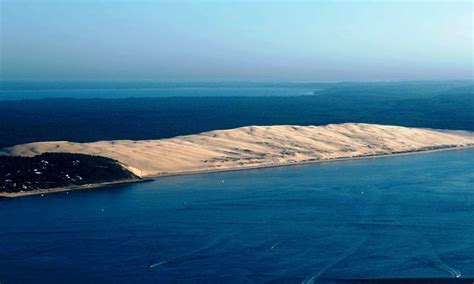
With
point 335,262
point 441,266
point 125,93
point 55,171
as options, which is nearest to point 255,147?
point 55,171

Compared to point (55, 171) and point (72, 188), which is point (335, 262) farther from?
point (55, 171)

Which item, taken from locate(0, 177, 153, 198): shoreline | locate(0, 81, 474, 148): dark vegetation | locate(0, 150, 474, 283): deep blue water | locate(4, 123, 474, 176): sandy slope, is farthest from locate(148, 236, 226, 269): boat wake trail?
locate(0, 81, 474, 148): dark vegetation

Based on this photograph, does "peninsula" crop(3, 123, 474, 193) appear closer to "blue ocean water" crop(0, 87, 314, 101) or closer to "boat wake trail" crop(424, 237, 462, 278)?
"boat wake trail" crop(424, 237, 462, 278)

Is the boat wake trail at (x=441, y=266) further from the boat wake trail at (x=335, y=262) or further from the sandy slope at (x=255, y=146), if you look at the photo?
the sandy slope at (x=255, y=146)

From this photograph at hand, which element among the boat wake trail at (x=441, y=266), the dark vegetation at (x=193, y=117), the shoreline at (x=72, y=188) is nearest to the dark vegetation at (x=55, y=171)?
the shoreline at (x=72, y=188)

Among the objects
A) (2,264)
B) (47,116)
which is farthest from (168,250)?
(47,116)

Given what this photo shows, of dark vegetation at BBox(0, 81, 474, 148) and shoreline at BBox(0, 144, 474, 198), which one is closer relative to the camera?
shoreline at BBox(0, 144, 474, 198)
